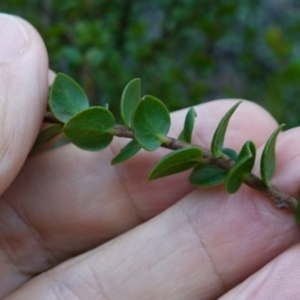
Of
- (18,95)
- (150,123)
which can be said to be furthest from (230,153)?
(18,95)

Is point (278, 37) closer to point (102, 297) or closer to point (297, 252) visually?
point (297, 252)

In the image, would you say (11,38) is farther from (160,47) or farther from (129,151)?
(160,47)

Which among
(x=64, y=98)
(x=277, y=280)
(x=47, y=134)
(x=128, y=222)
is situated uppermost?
(x=64, y=98)

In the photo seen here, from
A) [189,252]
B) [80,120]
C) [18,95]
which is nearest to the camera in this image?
[80,120]

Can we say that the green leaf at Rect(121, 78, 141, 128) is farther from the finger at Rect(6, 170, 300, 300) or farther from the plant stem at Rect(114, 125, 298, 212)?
the finger at Rect(6, 170, 300, 300)

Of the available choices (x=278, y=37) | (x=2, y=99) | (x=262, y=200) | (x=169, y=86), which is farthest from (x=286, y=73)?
(x=2, y=99)

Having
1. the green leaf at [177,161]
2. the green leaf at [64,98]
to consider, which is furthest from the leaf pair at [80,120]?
the green leaf at [177,161]

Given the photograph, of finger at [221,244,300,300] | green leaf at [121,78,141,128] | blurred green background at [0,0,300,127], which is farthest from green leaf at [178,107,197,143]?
blurred green background at [0,0,300,127]
